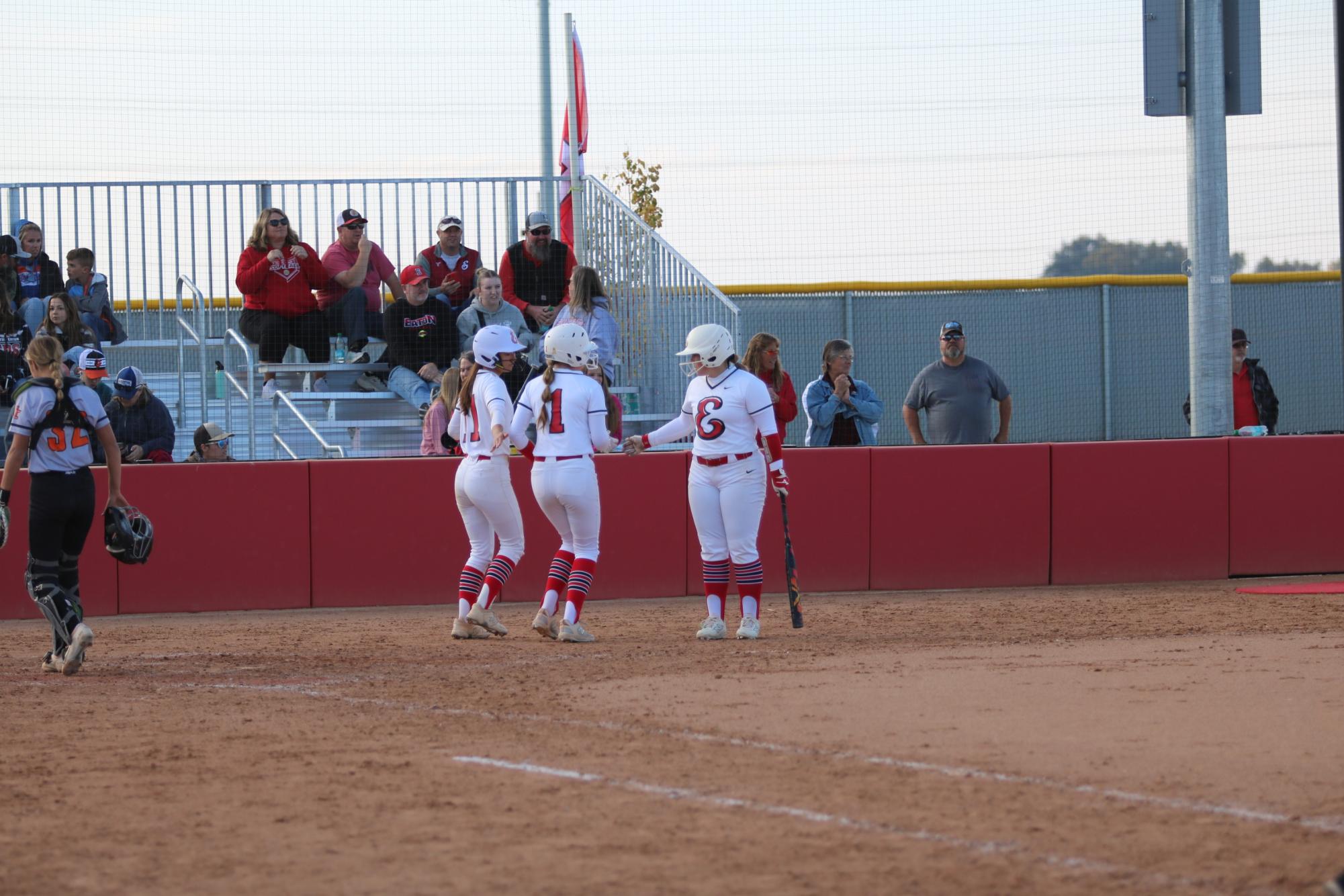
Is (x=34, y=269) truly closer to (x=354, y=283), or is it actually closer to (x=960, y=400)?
(x=354, y=283)

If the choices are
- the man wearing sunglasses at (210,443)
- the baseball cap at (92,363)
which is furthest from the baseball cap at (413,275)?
the baseball cap at (92,363)

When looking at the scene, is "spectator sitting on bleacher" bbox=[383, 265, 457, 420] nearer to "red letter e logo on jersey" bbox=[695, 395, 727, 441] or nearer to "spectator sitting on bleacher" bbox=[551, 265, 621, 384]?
"spectator sitting on bleacher" bbox=[551, 265, 621, 384]

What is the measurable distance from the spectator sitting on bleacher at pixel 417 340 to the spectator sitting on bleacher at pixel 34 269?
2.88 m

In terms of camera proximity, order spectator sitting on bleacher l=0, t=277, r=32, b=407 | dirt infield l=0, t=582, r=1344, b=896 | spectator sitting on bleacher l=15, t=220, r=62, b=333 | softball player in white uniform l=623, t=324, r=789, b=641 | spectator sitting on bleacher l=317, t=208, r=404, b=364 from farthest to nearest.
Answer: spectator sitting on bleacher l=317, t=208, r=404, b=364 → spectator sitting on bleacher l=15, t=220, r=62, b=333 → spectator sitting on bleacher l=0, t=277, r=32, b=407 → softball player in white uniform l=623, t=324, r=789, b=641 → dirt infield l=0, t=582, r=1344, b=896

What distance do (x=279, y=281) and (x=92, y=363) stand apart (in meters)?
2.81

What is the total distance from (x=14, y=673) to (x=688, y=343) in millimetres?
4463

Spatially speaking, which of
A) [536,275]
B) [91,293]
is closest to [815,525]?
[536,275]

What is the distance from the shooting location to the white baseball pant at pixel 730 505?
10.5 meters

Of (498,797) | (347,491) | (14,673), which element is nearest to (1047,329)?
(347,491)

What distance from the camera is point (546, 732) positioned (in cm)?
713

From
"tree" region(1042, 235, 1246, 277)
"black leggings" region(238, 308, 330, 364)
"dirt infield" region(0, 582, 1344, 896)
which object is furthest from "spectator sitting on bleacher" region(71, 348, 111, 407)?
"tree" region(1042, 235, 1246, 277)

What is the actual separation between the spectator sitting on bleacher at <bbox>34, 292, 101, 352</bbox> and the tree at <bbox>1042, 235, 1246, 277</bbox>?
944 centimetres

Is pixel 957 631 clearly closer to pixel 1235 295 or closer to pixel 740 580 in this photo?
pixel 740 580

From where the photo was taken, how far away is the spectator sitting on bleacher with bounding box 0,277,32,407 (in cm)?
1395
